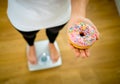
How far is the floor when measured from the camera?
1.29 meters

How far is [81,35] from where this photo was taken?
86 cm

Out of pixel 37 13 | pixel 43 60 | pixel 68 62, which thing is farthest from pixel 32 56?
pixel 37 13

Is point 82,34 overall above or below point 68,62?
above

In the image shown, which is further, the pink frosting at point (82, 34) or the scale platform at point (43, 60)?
the scale platform at point (43, 60)

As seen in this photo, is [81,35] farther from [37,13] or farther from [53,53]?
[53,53]

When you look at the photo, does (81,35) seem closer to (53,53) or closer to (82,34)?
(82,34)

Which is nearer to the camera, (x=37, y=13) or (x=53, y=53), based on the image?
(x=37, y=13)

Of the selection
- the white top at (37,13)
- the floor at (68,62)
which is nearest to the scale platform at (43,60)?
the floor at (68,62)

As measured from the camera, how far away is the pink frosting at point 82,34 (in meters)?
0.82

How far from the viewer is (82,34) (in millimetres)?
857

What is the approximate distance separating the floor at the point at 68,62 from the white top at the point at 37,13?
0.47 meters

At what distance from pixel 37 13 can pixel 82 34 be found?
0.65 feet

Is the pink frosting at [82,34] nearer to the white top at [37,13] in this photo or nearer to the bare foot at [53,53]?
the white top at [37,13]

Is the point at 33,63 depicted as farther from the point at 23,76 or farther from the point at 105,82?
the point at 105,82
